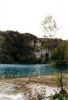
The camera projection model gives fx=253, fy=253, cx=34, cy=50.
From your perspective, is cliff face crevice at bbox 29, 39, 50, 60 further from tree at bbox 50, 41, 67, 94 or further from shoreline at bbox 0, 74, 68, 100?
tree at bbox 50, 41, 67, 94

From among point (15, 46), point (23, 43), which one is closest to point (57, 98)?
point (15, 46)

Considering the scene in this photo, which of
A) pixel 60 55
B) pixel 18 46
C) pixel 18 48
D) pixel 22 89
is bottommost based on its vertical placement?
pixel 22 89

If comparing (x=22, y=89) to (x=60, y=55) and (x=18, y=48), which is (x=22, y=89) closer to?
(x=60, y=55)

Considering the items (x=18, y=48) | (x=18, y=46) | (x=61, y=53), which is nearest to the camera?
(x=61, y=53)

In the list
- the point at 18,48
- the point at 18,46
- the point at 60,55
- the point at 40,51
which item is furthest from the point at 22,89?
the point at 18,46

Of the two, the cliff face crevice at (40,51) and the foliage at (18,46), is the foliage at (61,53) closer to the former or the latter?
the cliff face crevice at (40,51)

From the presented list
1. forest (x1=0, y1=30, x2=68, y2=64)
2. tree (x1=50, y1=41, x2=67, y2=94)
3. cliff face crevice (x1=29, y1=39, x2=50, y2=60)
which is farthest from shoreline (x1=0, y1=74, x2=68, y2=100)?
forest (x1=0, y1=30, x2=68, y2=64)

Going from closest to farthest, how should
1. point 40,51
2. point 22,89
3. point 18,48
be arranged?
point 22,89 < point 40,51 < point 18,48

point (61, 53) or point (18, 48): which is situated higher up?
point (61, 53)

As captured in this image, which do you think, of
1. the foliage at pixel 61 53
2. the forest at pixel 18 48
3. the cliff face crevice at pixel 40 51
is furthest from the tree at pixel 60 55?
the forest at pixel 18 48


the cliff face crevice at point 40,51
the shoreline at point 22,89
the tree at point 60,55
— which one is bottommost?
the shoreline at point 22,89

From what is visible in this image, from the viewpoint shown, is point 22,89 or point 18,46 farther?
point 18,46

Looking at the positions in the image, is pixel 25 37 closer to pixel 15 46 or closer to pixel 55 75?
pixel 15 46

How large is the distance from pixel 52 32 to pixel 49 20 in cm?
32
